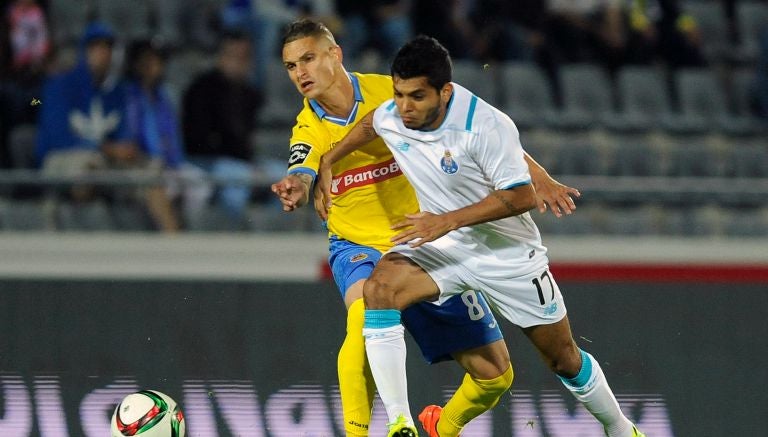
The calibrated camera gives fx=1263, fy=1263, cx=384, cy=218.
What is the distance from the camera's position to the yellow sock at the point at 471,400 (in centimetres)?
559

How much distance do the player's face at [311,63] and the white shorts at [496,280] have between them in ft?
2.71

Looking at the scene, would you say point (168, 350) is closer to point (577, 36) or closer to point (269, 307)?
point (269, 307)

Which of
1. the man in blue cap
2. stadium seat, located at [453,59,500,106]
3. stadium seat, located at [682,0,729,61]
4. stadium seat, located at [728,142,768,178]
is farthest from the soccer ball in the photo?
stadium seat, located at [682,0,729,61]

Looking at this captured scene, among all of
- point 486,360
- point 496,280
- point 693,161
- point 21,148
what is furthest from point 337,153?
point 693,161

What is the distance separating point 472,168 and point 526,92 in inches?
196

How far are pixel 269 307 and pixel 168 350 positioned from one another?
0.57m

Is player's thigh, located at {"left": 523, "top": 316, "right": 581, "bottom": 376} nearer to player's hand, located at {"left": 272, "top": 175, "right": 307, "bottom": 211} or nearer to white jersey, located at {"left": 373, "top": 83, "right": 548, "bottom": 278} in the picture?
white jersey, located at {"left": 373, "top": 83, "right": 548, "bottom": 278}

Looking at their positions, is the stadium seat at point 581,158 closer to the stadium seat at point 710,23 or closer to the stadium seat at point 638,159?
the stadium seat at point 638,159

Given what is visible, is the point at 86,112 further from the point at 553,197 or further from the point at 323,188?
the point at 553,197

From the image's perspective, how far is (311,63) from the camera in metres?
5.35

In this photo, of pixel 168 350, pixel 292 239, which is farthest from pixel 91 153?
pixel 168 350

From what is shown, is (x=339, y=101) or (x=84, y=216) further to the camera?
(x=84, y=216)

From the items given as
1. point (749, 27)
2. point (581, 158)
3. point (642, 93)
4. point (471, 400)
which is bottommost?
point (471, 400)

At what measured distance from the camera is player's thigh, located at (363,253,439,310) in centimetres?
502
